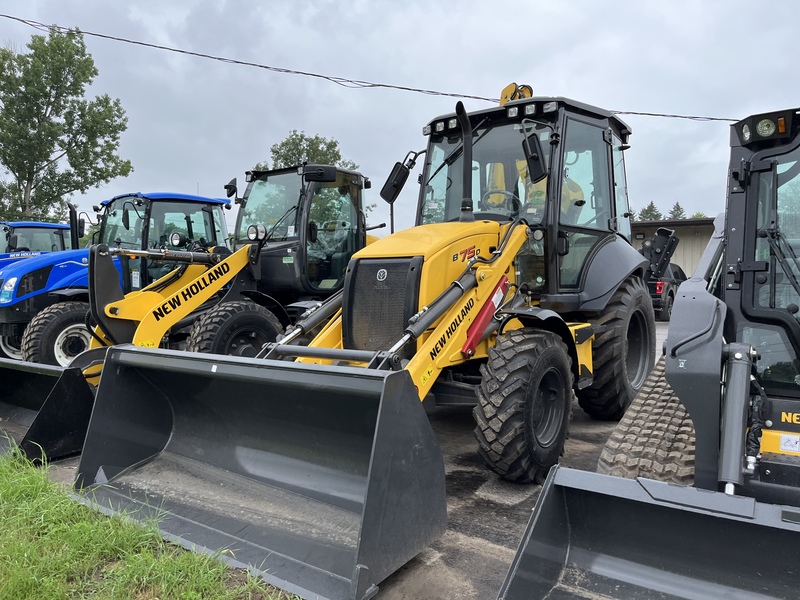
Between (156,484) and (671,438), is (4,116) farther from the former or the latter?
(671,438)

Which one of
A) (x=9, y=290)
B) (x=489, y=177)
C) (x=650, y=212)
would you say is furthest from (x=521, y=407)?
(x=650, y=212)

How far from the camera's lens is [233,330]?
5625 mm

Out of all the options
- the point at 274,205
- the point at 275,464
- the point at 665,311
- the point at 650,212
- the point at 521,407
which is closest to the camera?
the point at 275,464

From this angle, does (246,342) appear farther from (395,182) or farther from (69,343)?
(69,343)

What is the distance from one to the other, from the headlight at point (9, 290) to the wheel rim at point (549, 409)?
662cm

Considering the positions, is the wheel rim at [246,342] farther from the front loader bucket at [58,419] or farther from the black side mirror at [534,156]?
the black side mirror at [534,156]

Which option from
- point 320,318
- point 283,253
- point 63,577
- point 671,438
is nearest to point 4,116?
point 283,253

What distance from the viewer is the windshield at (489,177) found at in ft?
15.5

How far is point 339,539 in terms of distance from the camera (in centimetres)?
279

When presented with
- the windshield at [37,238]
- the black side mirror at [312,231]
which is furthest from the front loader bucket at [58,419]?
the windshield at [37,238]

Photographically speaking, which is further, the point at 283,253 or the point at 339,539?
the point at 283,253

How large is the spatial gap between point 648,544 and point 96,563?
2.46 m

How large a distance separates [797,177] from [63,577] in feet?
12.5

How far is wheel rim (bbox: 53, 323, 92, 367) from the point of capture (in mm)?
6656
